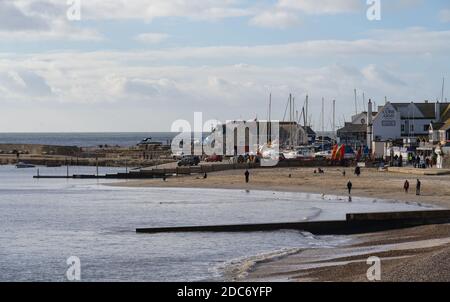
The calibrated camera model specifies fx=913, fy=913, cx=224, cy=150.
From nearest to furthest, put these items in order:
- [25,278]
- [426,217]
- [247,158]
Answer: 1. [25,278]
2. [426,217]
3. [247,158]

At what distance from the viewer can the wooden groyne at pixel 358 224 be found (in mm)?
43156

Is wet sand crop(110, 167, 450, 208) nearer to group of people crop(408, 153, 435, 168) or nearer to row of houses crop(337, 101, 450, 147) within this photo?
group of people crop(408, 153, 435, 168)

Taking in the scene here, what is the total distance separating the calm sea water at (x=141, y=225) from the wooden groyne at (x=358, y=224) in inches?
28.4

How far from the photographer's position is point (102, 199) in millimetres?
69438

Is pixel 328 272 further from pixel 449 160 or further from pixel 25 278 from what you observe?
pixel 449 160

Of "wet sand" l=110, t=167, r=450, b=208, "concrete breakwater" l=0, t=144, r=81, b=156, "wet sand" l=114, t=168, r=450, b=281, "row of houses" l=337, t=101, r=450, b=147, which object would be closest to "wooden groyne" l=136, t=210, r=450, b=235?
"wet sand" l=114, t=168, r=450, b=281

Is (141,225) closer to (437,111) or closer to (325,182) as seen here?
(325,182)

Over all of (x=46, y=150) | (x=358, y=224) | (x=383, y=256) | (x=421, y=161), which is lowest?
(x=383, y=256)

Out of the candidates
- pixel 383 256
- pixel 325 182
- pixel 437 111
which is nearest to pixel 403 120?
pixel 437 111

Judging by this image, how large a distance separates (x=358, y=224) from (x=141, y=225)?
1243 cm

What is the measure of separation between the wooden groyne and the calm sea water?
0.72 m

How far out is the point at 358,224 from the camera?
43344 millimetres
